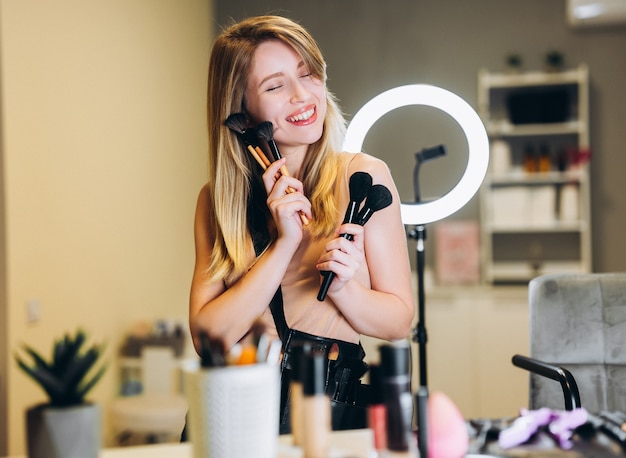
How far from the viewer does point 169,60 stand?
13.2 feet

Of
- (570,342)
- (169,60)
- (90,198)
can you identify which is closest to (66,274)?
(90,198)

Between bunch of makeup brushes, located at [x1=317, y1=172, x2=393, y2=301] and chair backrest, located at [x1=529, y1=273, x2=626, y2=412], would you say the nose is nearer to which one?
bunch of makeup brushes, located at [x1=317, y1=172, x2=393, y2=301]

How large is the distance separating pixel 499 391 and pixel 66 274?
2.47 metres

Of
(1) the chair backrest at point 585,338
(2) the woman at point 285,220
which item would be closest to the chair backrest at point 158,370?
(1) the chair backrest at point 585,338

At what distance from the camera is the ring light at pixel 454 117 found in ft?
5.59

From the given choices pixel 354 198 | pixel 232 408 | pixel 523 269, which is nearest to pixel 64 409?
pixel 232 408

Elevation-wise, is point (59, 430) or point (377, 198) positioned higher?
point (377, 198)

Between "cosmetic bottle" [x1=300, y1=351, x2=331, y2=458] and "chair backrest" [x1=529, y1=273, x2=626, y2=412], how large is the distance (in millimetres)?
1249

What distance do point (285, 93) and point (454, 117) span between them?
1.64 ft

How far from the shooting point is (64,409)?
82 cm

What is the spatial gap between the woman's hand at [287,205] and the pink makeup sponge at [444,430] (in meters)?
0.44

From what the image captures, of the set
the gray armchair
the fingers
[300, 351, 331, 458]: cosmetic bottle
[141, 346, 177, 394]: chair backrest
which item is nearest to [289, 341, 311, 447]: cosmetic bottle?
[300, 351, 331, 458]: cosmetic bottle

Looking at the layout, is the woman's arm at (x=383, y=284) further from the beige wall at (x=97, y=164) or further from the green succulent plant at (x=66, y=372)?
the beige wall at (x=97, y=164)

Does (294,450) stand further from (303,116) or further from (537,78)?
(537,78)
